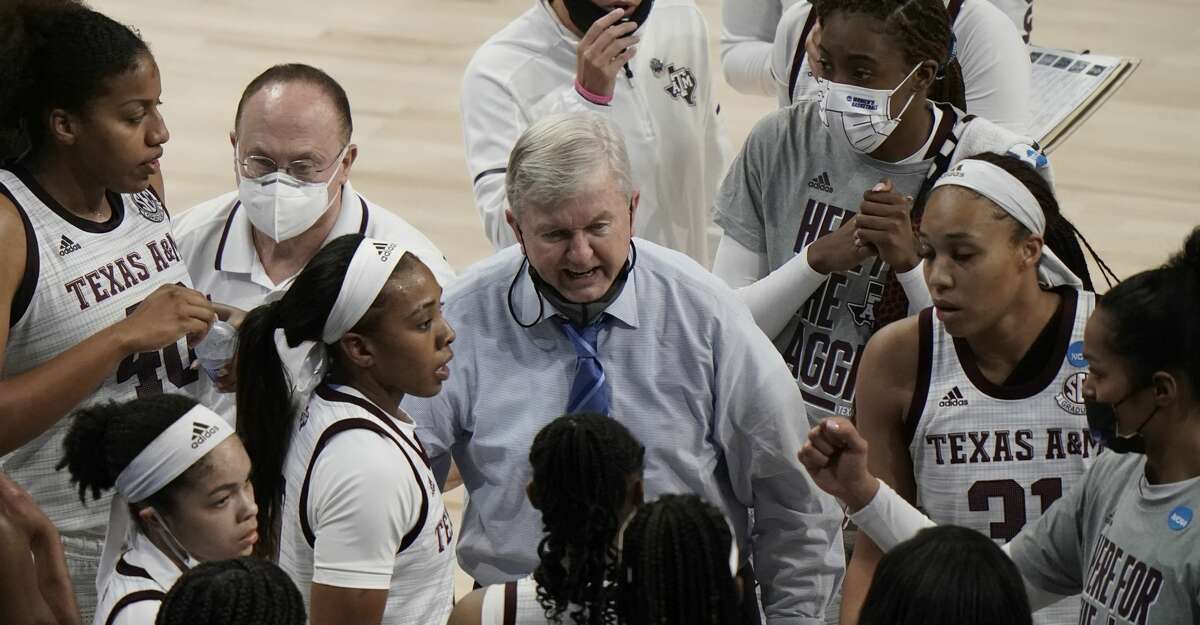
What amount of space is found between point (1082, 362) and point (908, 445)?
33cm

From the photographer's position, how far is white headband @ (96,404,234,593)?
8.69ft

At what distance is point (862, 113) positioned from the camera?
10.5 feet

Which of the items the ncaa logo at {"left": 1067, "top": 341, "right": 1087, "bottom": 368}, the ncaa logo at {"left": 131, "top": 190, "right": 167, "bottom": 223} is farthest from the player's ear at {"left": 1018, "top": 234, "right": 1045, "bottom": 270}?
the ncaa logo at {"left": 131, "top": 190, "right": 167, "bottom": 223}

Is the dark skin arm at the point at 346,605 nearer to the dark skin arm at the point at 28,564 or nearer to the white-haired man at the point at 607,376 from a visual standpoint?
the white-haired man at the point at 607,376

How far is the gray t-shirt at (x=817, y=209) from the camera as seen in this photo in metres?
3.27

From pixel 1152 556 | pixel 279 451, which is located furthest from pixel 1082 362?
pixel 279 451

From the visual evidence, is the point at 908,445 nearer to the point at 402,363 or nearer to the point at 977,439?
the point at 977,439

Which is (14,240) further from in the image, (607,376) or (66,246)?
(607,376)

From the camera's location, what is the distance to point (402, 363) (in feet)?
9.04

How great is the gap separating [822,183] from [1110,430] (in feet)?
3.07

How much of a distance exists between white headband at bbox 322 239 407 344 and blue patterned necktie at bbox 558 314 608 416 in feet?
1.12

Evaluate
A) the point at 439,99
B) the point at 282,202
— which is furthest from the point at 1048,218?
the point at 439,99

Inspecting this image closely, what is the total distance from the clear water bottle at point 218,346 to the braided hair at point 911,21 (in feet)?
4.18

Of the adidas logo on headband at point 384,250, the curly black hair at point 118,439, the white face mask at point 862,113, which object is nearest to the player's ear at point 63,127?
the curly black hair at point 118,439
